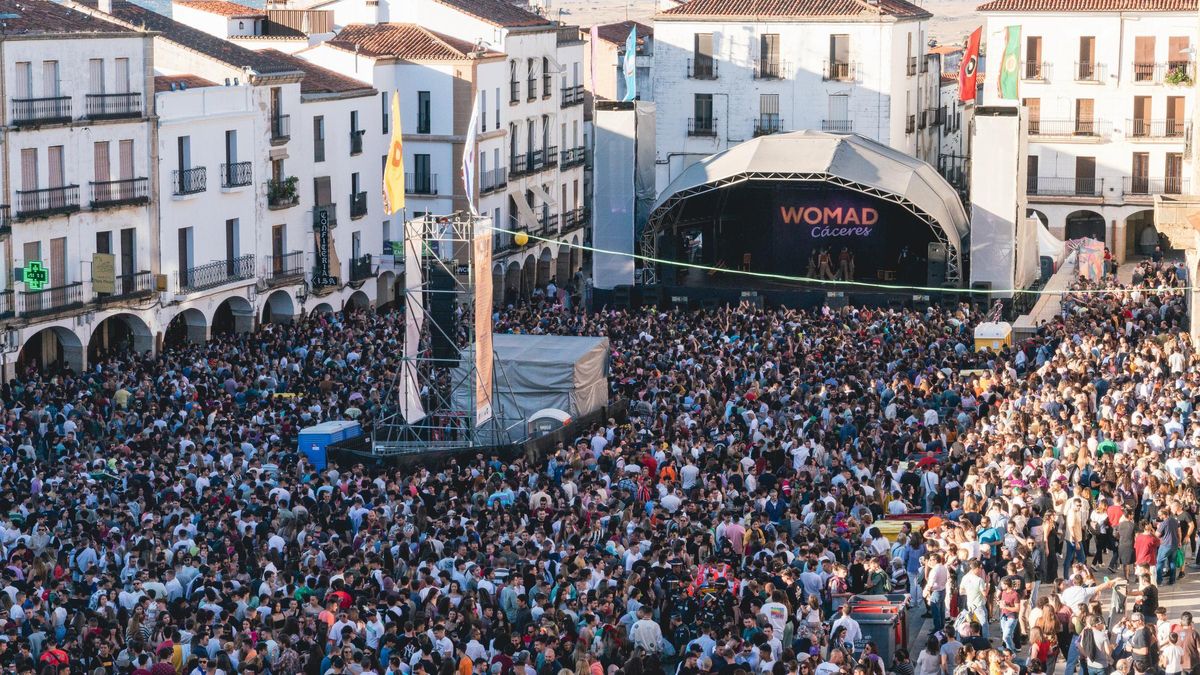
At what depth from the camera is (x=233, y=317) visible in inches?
2076

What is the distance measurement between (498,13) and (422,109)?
6.87m

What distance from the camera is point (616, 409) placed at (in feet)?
134

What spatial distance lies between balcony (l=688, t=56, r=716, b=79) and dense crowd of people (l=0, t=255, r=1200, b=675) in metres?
28.2

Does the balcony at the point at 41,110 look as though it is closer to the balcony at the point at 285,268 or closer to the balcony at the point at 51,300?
the balcony at the point at 51,300

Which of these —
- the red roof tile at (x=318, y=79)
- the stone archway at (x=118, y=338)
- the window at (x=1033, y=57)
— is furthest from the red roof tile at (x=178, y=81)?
the window at (x=1033, y=57)

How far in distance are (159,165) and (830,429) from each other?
1999 cm

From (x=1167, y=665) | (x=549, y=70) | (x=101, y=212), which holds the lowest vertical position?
(x=1167, y=665)

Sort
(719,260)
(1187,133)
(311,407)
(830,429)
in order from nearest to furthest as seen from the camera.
→ (830,429) → (311,407) → (719,260) → (1187,133)

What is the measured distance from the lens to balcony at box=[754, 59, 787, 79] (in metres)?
69.4

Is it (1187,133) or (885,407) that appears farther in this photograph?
(1187,133)

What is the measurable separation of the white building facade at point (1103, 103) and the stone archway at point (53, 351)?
115ft

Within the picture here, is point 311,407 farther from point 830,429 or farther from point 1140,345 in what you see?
point 1140,345

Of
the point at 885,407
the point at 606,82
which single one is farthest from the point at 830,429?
the point at 606,82

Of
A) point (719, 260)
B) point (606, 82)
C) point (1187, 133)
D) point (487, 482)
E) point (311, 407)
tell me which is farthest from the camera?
point (606, 82)
